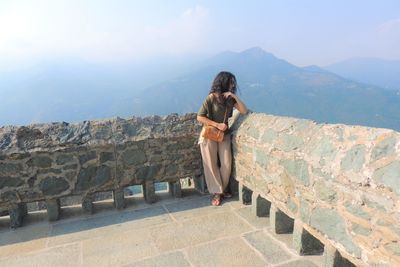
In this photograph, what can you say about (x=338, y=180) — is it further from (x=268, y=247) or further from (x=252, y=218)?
(x=252, y=218)

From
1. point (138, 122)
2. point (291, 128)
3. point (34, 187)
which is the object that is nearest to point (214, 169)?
point (138, 122)

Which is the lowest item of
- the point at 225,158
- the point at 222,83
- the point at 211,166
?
the point at 211,166

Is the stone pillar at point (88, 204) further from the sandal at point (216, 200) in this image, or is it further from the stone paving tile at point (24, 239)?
the sandal at point (216, 200)

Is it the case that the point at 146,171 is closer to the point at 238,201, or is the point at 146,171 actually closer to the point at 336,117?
the point at 238,201

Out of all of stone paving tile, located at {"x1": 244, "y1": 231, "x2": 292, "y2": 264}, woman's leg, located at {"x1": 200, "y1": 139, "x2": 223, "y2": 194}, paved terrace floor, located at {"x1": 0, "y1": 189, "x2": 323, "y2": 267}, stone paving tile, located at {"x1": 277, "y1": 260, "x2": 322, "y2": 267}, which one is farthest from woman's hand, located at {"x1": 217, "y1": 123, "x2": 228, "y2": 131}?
stone paving tile, located at {"x1": 277, "y1": 260, "x2": 322, "y2": 267}

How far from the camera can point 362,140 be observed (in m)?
2.44

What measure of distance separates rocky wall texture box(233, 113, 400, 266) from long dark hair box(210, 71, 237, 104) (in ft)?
3.01

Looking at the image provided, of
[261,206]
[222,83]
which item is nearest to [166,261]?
[261,206]

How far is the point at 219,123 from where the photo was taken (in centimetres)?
Answer: 477

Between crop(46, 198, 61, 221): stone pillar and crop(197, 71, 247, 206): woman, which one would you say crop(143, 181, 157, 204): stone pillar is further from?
crop(46, 198, 61, 221): stone pillar

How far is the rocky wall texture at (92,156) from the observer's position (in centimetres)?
438

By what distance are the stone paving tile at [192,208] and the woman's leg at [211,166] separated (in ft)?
0.75

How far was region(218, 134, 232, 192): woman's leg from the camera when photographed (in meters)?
4.81

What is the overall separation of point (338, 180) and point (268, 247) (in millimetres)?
1311
